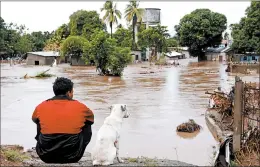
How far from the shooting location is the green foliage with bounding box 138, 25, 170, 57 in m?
60.2

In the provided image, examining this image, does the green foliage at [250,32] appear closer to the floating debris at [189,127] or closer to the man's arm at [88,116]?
the floating debris at [189,127]

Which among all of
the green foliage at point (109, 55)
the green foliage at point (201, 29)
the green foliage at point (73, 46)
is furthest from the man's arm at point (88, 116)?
the green foliage at point (201, 29)

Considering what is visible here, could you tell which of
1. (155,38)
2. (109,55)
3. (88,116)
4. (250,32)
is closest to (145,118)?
(88,116)

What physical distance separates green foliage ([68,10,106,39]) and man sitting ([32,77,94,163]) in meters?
60.7

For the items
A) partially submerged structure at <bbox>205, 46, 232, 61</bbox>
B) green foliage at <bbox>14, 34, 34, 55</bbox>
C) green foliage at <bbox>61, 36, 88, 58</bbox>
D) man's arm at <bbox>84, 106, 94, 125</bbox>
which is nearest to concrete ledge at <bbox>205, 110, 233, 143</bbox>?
man's arm at <bbox>84, 106, 94, 125</bbox>

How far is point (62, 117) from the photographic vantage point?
4.34 metres

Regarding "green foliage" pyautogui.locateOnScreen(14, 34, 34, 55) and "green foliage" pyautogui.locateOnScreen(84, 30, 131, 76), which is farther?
"green foliage" pyautogui.locateOnScreen(14, 34, 34, 55)

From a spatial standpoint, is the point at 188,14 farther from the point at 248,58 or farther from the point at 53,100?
the point at 53,100

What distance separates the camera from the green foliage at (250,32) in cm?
4909

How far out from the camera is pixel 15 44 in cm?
7188

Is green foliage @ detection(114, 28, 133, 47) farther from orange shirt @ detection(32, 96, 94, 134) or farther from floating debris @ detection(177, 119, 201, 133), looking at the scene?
orange shirt @ detection(32, 96, 94, 134)

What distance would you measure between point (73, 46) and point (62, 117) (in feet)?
168

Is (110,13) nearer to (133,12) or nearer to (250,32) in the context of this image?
(133,12)

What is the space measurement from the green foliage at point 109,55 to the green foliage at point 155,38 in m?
24.7
